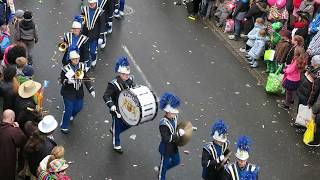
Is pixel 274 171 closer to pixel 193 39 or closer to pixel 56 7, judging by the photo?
pixel 193 39

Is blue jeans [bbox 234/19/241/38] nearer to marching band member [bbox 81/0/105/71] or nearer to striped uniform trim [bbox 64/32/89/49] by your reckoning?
marching band member [bbox 81/0/105/71]

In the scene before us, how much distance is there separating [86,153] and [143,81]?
10.6 feet

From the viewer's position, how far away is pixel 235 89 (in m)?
13.2

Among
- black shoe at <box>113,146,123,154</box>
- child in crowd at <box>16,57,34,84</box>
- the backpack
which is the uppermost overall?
child in crowd at <box>16,57,34,84</box>

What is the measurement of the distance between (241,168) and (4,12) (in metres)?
7.51

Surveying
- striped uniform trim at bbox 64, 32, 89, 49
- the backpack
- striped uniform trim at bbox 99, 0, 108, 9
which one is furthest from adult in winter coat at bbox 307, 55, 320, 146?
the backpack

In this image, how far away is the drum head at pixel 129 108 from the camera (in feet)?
30.7

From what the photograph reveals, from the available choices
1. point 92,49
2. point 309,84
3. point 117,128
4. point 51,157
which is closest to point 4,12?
point 92,49

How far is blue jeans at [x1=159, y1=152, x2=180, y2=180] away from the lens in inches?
366

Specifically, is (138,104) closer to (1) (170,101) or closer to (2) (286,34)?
(1) (170,101)

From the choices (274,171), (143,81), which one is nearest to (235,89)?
(143,81)

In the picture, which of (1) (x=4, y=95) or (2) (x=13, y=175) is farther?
(1) (x=4, y=95)

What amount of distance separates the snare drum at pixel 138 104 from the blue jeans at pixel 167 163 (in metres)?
0.74

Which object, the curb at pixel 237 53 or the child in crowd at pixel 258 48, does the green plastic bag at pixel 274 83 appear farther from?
the child in crowd at pixel 258 48
